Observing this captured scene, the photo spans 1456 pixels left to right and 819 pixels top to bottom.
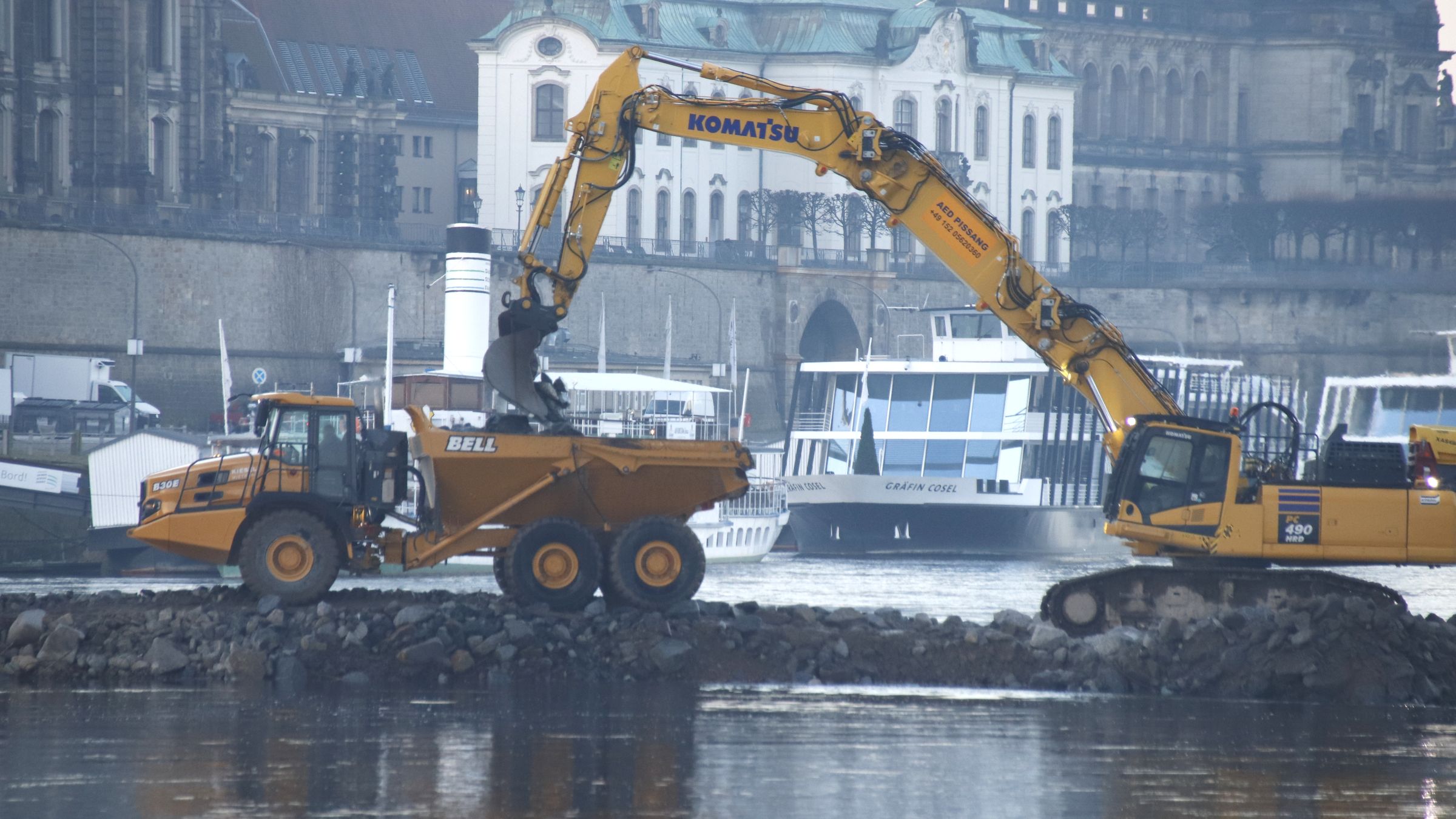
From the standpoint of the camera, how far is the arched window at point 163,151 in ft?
244

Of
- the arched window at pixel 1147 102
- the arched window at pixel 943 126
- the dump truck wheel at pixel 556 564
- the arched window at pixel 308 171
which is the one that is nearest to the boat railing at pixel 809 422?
the dump truck wheel at pixel 556 564

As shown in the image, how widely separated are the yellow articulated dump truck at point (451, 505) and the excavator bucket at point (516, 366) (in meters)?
0.43

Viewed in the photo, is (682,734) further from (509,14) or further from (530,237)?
(509,14)

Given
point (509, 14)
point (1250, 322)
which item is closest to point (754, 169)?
point (509, 14)

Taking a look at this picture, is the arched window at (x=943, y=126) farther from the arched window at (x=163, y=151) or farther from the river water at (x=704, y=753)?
the river water at (x=704, y=753)

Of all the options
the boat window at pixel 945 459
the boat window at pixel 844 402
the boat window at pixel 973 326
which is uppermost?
the boat window at pixel 973 326

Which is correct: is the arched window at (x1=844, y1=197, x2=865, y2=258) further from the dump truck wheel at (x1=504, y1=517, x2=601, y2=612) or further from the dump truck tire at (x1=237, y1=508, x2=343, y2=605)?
the dump truck tire at (x1=237, y1=508, x2=343, y2=605)

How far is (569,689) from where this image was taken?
65.2 feet

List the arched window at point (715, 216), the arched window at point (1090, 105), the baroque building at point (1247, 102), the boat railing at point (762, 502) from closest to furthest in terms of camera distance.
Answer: the boat railing at point (762, 502) → the arched window at point (715, 216) → the baroque building at point (1247, 102) → the arched window at point (1090, 105)

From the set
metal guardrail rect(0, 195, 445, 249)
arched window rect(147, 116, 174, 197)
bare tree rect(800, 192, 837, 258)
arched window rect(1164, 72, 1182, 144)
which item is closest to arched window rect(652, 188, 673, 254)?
bare tree rect(800, 192, 837, 258)

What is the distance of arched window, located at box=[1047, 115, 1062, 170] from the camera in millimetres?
94688

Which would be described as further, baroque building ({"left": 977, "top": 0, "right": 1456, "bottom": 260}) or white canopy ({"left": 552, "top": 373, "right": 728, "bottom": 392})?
baroque building ({"left": 977, "top": 0, "right": 1456, "bottom": 260})

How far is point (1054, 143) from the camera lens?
3738 inches

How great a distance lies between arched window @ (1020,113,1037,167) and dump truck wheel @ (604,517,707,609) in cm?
7385
